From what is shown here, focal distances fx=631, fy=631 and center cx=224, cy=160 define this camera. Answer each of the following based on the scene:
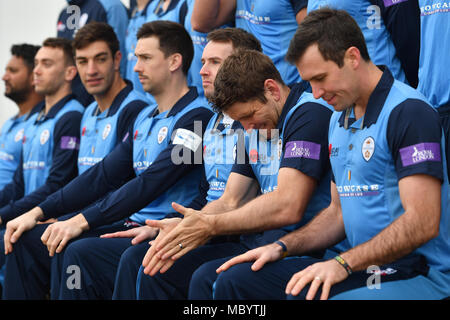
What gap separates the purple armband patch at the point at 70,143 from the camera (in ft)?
12.7

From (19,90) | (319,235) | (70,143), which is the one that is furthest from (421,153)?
(19,90)

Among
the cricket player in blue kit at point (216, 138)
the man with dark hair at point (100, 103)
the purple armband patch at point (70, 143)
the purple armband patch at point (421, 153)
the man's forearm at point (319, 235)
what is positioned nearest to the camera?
the purple armband patch at point (421, 153)

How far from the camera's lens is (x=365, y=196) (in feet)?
6.56

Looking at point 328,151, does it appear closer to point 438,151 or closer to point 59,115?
point 438,151

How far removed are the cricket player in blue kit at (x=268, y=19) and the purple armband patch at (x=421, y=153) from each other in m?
1.31

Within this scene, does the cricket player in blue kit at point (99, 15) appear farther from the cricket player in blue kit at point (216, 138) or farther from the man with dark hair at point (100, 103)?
the cricket player in blue kit at point (216, 138)

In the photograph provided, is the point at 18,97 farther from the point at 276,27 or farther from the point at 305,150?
the point at 305,150

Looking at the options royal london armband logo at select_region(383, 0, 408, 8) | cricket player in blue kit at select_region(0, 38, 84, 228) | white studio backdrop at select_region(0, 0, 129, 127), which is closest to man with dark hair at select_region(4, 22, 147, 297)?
cricket player in blue kit at select_region(0, 38, 84, 228)

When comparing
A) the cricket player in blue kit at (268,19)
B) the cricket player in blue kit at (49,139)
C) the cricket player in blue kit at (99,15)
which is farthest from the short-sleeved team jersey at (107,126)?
the cricket player in blue kit at (99,15)

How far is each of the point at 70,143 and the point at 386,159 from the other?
7.93ft

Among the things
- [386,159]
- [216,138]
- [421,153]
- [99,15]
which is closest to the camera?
[421,153]

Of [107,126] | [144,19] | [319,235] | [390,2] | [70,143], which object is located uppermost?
[144,19]

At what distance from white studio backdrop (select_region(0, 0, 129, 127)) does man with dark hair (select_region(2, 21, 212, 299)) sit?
2.83m

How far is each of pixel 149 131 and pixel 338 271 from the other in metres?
1.63
